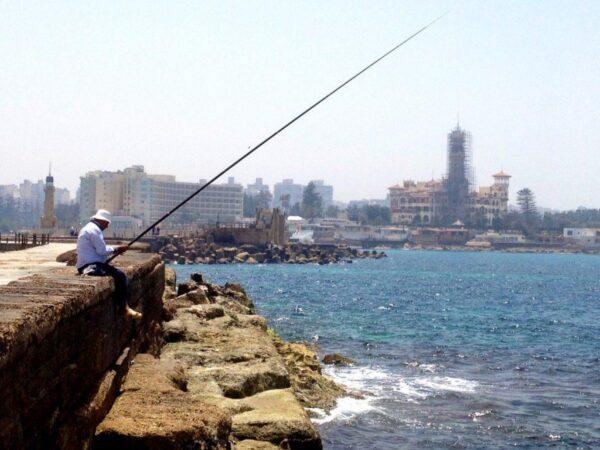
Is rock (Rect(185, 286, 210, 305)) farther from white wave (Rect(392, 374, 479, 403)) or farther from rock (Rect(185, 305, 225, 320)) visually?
white wave (Rect(392, 374, 479, 403))

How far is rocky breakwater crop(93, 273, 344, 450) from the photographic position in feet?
18.2

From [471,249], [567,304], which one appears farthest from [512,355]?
[471,249]

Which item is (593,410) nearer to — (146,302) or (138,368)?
(146,302)

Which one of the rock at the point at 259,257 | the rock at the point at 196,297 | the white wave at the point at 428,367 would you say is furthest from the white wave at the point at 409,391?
the rock at the point at 259,257

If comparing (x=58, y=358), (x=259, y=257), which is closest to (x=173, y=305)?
(x=58, y=358)

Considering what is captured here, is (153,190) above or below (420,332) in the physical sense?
above

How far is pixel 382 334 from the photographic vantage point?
2734 centimetres

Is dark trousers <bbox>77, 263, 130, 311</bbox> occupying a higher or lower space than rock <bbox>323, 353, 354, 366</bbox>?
higher

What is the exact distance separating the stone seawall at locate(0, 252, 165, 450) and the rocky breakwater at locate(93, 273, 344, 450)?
24cm

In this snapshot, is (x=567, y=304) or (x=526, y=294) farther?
(x=526, y=294)

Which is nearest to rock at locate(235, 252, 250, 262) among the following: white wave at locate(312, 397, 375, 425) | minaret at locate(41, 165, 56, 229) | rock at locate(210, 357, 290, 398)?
minaret at locate(41, 165, 56, 229)

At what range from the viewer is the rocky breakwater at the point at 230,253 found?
3529 inches

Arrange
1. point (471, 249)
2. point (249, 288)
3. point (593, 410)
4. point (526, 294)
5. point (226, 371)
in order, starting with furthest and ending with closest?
point (471, 249), point (526, 294), point (249, 288), point (593, 410), point (226, 371)

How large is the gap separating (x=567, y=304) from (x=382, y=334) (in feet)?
73.2
